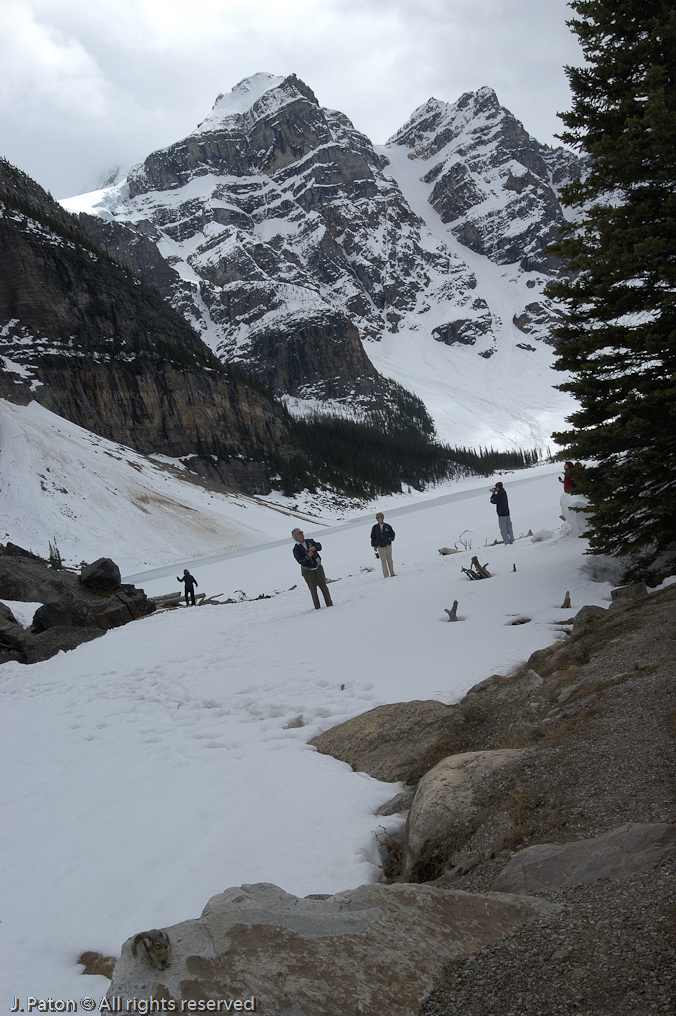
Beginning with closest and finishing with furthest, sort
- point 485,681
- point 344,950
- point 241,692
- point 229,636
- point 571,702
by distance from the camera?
point 344,950
point 571,702
point 485,681
point 241,692
point 229,636

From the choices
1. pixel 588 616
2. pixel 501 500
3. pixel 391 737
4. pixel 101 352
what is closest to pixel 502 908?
pixel 391 737

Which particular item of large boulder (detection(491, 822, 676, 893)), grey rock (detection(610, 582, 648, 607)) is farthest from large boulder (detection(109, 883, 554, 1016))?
grey rock (detection(610, 582, 648, 607))

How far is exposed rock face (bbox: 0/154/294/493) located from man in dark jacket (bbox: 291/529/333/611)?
2089 inches

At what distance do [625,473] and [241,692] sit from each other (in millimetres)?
7320

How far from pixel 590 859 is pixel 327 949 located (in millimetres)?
1426

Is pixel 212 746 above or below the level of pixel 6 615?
below

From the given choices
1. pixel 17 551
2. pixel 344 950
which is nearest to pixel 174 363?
pixel 17 551

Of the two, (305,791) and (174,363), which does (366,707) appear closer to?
(305,791)

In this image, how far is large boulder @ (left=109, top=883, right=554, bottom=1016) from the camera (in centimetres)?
225

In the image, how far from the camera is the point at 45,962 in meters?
3.82

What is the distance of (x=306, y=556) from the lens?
48.8ft

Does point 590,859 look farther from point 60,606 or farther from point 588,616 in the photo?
point 60,606

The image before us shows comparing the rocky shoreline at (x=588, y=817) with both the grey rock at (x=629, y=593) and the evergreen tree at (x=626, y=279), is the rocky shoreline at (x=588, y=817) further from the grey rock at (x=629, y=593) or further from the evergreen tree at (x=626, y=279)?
the evergreen tree at (x=626, y=279)

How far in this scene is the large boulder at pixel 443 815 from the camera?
3.81 metres
